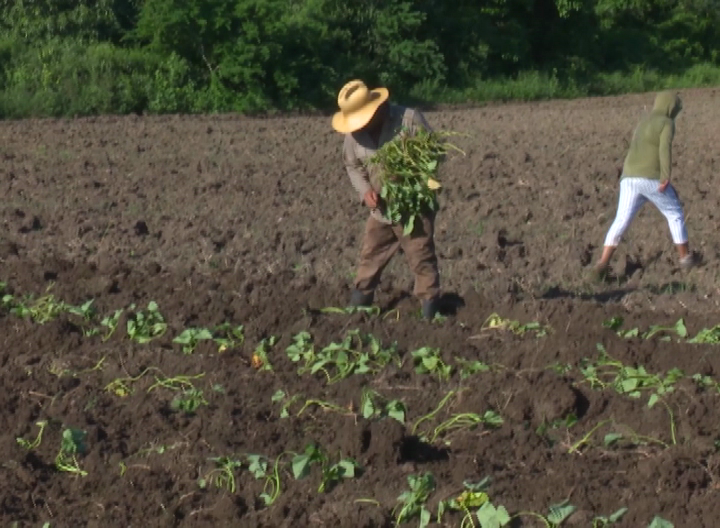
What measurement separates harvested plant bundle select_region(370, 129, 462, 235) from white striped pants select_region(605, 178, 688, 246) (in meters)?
2.55

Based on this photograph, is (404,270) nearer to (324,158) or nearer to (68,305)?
(68,305)

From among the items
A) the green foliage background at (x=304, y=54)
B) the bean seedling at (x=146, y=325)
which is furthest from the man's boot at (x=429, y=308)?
the green foliage background at (x=304, y=54)

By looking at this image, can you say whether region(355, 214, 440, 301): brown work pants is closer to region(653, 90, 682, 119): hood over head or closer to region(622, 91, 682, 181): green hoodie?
region(622, 91, 682, 181): green hoodie

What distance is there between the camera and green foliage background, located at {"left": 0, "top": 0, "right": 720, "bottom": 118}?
2831 cm

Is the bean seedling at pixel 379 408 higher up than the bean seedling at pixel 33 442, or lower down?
lower down

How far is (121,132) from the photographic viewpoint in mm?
22344

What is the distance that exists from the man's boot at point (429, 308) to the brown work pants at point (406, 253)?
0.03 metres

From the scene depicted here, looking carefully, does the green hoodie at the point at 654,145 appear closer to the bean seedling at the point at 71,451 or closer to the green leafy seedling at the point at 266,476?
the green leafy seedling at the point at 266,476

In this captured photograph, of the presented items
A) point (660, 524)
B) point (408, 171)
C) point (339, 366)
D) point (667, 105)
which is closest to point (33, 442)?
point (339, 366)

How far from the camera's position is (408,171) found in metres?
9.02

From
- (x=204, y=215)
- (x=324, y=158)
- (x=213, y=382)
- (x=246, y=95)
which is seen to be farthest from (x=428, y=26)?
(x=213, y=382)

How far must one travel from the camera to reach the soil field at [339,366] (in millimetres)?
6164

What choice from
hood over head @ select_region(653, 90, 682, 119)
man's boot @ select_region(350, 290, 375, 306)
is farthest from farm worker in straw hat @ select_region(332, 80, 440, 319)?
hood over head @ select_region(653, 90, 682, 119)

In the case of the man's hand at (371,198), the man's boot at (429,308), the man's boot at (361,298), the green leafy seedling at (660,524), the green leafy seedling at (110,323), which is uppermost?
the green leafy seedling at (660,524)
